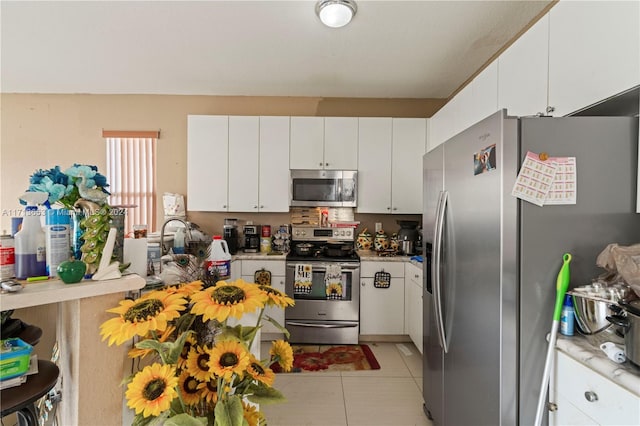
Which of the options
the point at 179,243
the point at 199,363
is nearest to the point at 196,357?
the point at 199,363

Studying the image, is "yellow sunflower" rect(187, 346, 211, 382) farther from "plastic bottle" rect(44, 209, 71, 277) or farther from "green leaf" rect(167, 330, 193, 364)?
"plastic bottle" rect(44, 209, 71, 277)

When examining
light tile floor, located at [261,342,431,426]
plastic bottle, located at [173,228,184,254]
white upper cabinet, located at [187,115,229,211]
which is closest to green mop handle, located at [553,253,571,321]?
light tile floor, located at [261,342,431,426]

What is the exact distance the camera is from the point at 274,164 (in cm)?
320

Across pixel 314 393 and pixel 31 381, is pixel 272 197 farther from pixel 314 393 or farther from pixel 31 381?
pixel 31 381

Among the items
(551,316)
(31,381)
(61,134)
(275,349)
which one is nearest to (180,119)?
(61,134)

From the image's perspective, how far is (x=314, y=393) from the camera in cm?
219

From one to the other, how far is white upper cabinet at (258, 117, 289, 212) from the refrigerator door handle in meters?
1.89

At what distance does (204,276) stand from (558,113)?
1678 millimetres

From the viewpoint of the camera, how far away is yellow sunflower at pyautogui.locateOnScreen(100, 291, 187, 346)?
1.83 feet

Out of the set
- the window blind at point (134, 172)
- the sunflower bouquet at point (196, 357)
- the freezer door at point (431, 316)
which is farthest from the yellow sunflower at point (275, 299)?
the window blind at point (134, 172)

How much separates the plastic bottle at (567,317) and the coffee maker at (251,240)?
2.77 metres

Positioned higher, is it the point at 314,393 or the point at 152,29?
the point at 152,29

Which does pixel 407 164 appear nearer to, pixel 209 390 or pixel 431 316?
pixel 431 316

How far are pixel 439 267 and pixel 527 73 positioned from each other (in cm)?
115
